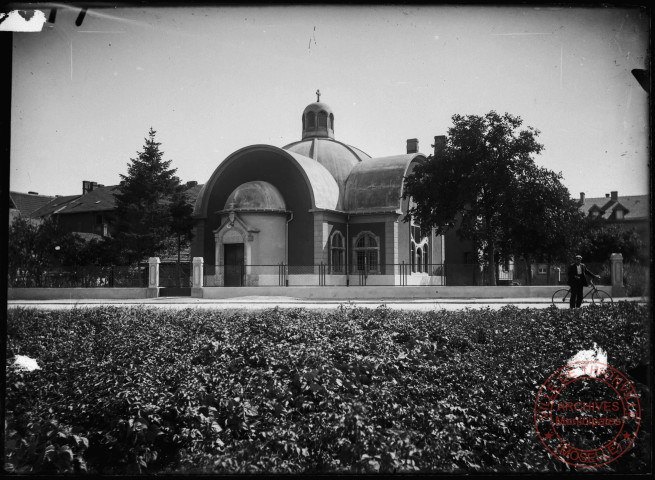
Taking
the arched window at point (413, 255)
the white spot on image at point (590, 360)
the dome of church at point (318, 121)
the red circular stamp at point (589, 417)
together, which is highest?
the dome of church at point (318, 121)

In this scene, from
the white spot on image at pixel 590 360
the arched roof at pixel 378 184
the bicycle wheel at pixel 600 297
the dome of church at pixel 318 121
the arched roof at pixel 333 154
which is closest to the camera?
the white spot on image at pixel 590 360

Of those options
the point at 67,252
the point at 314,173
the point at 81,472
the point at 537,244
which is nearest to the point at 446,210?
the point at 537,244

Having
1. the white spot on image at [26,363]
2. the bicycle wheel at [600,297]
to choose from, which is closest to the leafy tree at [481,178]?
the bicycle wheel at [600,297]

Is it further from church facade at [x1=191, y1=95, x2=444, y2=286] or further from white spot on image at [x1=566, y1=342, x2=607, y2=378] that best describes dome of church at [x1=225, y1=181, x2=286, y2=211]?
white spot on image at [x1=566, y1=342, x2=607, y2=378]

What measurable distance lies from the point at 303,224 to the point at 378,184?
5.21 meters

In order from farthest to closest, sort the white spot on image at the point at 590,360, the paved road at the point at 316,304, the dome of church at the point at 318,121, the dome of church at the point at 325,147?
the dome of church at the point at 318,121 < the dome of church at the point at 325,147 < the paved road at the point at 316,304 < the white spot on image at the point at 590,360

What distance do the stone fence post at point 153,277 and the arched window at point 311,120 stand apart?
1740 centimetres

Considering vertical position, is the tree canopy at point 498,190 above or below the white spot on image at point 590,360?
above

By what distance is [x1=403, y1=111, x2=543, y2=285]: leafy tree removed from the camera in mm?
21703

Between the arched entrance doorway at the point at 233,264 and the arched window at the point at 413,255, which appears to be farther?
the arched window at the point at 413,255

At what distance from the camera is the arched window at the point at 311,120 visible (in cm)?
3602

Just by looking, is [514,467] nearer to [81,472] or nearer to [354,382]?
[354,382]

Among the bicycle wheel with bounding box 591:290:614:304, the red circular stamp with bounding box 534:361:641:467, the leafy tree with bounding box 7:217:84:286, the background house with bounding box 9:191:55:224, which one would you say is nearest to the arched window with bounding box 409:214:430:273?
the bicycle wheel with bounding box 591:290:614:304

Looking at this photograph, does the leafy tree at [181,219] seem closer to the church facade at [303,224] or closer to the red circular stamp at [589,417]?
the church facade at [303,224]
